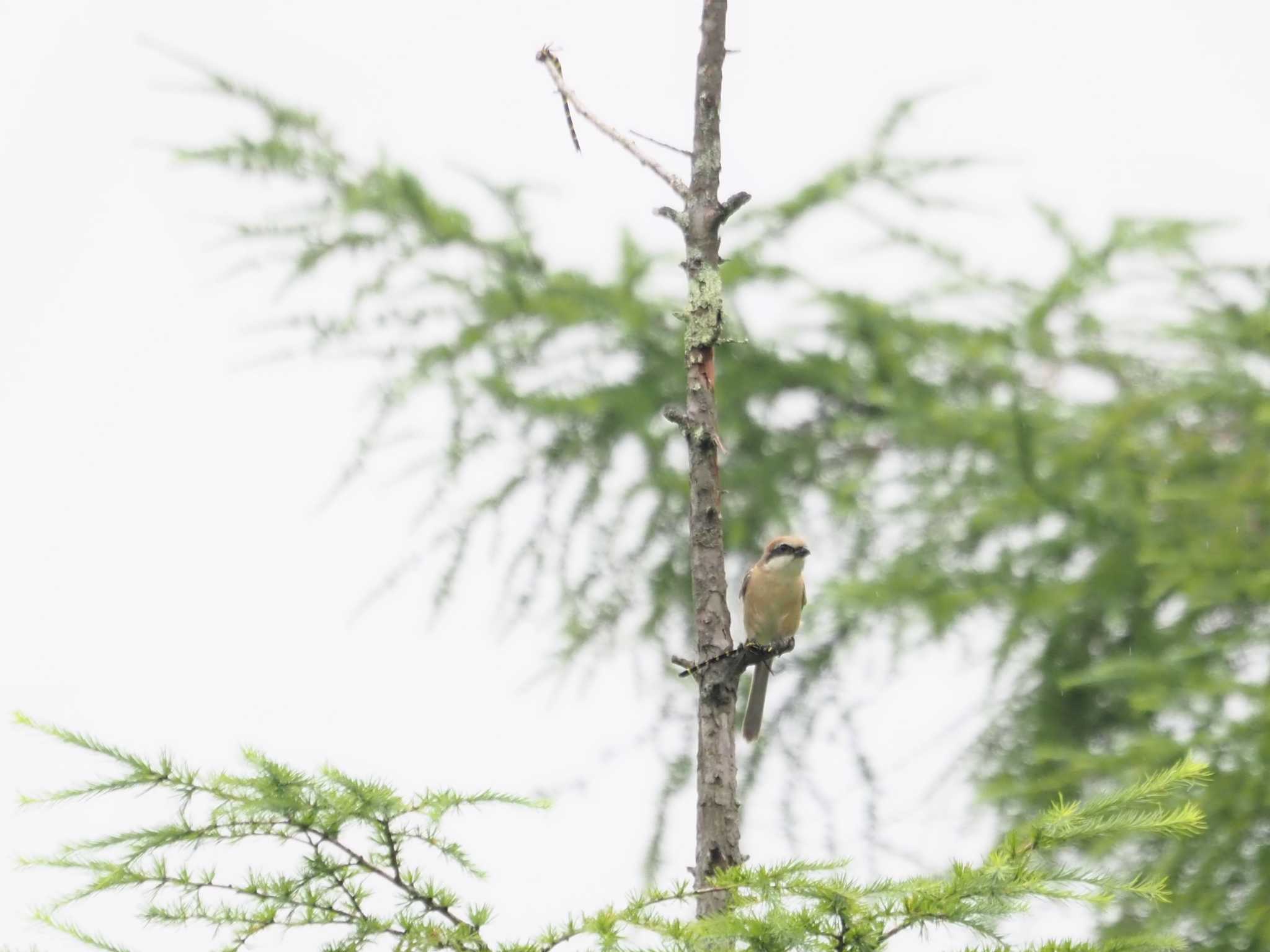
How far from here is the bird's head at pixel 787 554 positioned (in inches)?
137

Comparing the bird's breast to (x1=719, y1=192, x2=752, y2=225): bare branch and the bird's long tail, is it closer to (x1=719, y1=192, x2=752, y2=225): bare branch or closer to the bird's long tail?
the bird's long tail

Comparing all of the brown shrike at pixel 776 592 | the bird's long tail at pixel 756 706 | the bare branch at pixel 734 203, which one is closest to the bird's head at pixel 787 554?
the brown shrike at pixel 776 592

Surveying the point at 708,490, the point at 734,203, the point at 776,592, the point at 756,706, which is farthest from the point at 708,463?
the point at 756,706

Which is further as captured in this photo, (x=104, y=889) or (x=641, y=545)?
(x=641, y=545)

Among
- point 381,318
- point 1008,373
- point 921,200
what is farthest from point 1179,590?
point 381,318

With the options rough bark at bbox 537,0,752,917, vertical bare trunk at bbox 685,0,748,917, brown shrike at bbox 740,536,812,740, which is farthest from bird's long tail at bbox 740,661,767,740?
vertical bare trunk at bbox 685,0,748,917

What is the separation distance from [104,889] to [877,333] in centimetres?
360

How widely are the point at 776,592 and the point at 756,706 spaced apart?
58cm

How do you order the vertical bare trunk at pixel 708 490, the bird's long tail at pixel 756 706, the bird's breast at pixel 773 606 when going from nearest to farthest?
1. the vertical bare trunk at pixel 708 490
2. the bird's breast at pixel 773 606
3. the bird's long tail at pixel 756 706

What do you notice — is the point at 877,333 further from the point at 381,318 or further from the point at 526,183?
the point at 381,318

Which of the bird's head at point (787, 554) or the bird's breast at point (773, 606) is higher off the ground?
the bird's head at point (787, 554)

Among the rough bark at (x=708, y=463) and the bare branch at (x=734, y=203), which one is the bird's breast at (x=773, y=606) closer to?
the rough bark at (x=708, y=463)

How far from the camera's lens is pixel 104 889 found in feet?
6.32

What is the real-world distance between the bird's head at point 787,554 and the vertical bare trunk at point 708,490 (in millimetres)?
1438
